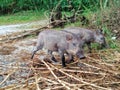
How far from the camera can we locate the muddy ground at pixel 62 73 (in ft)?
19.7

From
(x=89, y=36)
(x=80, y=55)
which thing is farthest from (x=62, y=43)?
(x=89, y=36)

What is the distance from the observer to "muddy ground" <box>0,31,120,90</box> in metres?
6.00

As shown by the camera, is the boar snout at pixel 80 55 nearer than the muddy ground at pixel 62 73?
No

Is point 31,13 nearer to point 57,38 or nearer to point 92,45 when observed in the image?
point 92,45

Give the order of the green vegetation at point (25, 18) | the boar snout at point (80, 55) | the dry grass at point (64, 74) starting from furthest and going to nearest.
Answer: the green vegetation at point (25, 18)
the boar snout at point (80, 55)
the dry grass at point (64, 74)

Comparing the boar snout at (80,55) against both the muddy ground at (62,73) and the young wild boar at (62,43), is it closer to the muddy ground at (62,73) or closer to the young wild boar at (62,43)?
the young wild boar at (62,43)

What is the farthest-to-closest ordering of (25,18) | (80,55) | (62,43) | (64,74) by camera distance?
(25,18) < (62,43) < (80,55) < (64,74)

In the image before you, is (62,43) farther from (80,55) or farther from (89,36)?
(89,36)

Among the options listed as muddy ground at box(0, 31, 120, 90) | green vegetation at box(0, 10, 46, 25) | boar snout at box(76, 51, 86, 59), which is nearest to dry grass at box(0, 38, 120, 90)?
muddy ground at box(0, 31, 120, 90)

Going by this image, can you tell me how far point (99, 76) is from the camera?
6.48 m

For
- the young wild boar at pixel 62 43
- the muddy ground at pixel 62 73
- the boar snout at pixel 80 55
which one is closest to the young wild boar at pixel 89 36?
the muddy ground at pixel 62 73

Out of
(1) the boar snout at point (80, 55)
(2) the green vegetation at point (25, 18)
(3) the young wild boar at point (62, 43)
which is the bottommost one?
(2) the green vegetation at point (25, 18)

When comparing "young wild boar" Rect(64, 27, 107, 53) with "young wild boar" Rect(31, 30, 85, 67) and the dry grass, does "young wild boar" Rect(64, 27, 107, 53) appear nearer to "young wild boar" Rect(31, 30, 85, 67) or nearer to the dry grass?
the dry grass

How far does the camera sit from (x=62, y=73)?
6.72m
